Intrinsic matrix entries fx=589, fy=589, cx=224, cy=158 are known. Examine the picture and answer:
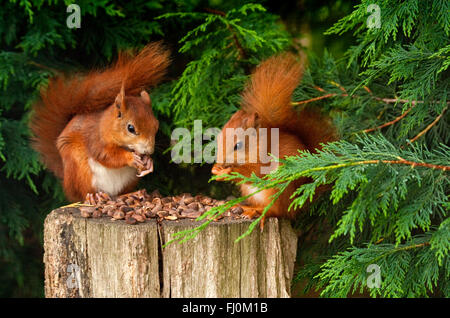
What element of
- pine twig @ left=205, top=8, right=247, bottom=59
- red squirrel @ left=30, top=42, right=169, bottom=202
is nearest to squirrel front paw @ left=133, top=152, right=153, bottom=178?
red squirrel @ left=30, top=42, right=169, bottom=202

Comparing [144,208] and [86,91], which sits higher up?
[86,91]

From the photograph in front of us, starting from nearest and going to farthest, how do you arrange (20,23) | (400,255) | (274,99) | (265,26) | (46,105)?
(400,255) → (274,99) → (46,105) → (265,26) → (20,23)

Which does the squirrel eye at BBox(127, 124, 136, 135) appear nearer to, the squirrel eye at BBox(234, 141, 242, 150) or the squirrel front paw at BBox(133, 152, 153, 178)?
the squirrel front paw at BBox(133, 152, 153, 178)

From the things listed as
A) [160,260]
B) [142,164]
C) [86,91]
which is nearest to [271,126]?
[142,164]

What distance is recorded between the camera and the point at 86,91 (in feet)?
6.16

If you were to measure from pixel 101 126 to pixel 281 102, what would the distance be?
0.54m

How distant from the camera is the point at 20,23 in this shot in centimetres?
232

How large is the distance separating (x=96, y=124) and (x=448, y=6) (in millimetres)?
1053

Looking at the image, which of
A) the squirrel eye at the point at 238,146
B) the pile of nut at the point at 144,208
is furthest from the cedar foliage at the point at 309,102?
the pile of nut at the point at 144,208

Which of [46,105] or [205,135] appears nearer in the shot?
[46,105]

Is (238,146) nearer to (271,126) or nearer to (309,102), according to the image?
(271,126)

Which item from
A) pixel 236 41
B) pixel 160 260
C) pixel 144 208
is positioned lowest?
pixel 160 260
